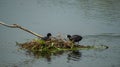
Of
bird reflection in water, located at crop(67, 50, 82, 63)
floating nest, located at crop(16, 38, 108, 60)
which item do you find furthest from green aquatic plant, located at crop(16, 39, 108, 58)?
bird reflection in water, located at crop(67, 50, 82, 63)

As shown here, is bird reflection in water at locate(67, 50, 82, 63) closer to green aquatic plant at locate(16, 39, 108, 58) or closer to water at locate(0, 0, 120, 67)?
water at locate(0, 0, 120, 67)

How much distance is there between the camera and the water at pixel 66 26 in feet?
78.0

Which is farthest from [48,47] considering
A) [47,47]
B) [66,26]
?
[66,26]

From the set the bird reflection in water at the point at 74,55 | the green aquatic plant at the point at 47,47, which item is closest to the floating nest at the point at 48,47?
the green aquatic plant at the point at 47,47

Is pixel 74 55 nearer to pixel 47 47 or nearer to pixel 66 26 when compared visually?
pixel 47 47

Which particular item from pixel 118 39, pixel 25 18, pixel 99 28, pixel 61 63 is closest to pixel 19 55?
pixel 61 63

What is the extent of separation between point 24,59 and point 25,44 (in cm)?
191

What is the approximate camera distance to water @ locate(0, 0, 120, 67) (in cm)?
2377

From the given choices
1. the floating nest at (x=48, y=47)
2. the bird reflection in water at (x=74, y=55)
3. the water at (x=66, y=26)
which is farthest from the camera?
the floating nest at (x=48, y=47)

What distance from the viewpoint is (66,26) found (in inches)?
1271

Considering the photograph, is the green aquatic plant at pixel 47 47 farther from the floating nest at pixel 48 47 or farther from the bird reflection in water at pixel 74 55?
the bird reflection in water at pixel 74 55

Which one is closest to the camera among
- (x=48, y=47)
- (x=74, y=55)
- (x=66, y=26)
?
(x=74, y=55)

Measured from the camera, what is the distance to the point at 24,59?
2389cm

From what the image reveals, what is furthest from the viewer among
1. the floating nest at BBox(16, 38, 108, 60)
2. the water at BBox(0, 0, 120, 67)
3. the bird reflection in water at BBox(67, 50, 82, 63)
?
the floating nest at BBox(16, 38, 108, 60)
